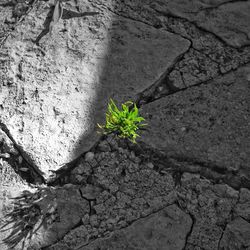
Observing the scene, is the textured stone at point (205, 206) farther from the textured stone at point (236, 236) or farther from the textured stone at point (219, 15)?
the textured stone at point (219, 15)

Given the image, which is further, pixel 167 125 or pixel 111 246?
pixel 167 125

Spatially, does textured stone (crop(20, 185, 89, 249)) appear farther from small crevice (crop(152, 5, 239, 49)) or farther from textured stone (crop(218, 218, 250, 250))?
small crevice (crop(152, 5, 239, 49))

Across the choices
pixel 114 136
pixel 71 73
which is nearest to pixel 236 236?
pixel 114 136

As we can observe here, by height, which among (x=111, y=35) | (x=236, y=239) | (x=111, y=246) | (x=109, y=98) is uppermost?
(x=111, y=35)

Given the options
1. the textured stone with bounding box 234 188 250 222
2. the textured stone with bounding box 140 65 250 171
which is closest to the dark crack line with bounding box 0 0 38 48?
the textured stone with bounding box 140 65 250 171

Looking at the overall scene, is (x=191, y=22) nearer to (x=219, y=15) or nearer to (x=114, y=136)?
(x=219, y=15)

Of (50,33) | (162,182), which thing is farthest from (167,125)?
(50,33)

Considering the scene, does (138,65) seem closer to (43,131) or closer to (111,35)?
(111,35)
